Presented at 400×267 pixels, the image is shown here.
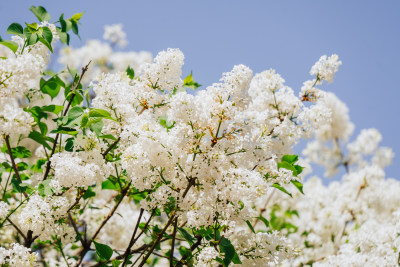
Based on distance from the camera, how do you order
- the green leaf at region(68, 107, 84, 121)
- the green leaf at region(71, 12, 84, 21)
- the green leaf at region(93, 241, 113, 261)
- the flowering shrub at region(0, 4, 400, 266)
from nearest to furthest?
the flowering shrub at region(0, 4, 400, 266), the green leaf at region(68, 107, 84, 121), the green leaf at region(93, 241, 113, 261), the green leaf at region(71, 12, 84, 21)

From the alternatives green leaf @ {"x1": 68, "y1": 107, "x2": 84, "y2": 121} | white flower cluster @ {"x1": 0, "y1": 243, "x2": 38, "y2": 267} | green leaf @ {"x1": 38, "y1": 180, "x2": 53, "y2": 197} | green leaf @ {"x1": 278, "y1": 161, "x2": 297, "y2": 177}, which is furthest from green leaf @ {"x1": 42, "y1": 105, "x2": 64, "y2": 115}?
green leaf @ {"x1": 278, "y1": 161, "x2": 297, "y2": 177}

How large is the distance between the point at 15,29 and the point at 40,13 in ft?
1.03

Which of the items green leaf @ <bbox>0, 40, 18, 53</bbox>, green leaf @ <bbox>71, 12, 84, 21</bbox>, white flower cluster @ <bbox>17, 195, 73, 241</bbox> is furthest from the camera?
green leaf @ <bbox>71, 12, 84, 21</bbox>

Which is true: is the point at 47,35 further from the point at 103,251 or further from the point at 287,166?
the point at 287,166

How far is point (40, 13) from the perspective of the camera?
3035mm

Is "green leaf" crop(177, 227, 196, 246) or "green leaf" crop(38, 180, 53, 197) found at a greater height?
"green leaf" crop(177, 227, 196, 246)

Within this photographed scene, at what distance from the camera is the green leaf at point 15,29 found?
2.77 m

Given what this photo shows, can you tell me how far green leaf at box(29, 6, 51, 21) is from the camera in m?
3.01

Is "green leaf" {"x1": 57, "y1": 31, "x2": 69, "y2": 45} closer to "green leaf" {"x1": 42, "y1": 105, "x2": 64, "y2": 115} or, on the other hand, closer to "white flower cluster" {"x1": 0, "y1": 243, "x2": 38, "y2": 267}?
"green leaf" {"x1": 42, "y1": 105, "x2": 64, "y2": 115}

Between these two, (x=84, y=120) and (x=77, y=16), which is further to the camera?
(x=77, y=16)

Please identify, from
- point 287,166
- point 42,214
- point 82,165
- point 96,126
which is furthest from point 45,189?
point 287,166

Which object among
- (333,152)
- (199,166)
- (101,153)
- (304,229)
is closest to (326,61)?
(199,166)

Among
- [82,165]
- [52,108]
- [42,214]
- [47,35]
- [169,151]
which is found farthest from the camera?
[52,108]

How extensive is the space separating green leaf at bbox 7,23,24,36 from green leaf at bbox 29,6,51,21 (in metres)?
0.22
